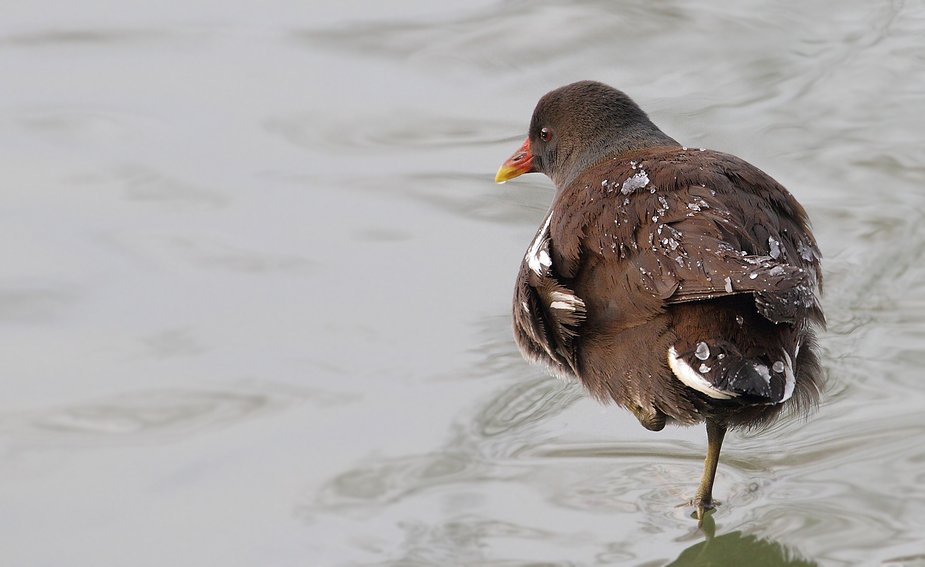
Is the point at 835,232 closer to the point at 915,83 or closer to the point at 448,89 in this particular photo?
the point at 915,83

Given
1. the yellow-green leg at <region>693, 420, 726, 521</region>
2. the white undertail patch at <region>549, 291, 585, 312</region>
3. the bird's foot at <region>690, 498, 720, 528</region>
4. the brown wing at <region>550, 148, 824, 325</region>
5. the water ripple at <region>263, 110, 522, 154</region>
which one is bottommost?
the bird's foot at <region>690, 498, 720, 528</region>

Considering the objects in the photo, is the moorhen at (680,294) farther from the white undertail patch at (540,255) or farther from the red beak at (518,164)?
the red beak at (518,164)

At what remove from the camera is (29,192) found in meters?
6.42

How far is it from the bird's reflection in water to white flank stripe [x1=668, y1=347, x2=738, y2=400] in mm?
592

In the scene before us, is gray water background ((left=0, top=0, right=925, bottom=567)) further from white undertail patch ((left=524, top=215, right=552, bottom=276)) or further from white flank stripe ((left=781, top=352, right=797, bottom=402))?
white undertail patch ((left=524, top=215, right=552, bottom=276))

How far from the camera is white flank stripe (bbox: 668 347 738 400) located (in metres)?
3.48

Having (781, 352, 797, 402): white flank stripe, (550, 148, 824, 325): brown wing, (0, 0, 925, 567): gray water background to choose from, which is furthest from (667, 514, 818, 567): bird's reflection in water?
(550, 148, 824, 325): brown wing

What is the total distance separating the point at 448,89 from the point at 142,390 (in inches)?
143

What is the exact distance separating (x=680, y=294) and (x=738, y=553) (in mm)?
926

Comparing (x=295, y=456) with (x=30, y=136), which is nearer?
(x=295, y=456)

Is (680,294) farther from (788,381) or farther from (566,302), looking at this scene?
(566,302)

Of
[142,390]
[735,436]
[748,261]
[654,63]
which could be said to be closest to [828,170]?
[654,63]

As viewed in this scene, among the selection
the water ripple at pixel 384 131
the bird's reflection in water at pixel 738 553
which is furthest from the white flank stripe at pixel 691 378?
the water ripple at pixel 384 131

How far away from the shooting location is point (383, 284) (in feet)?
18.8
